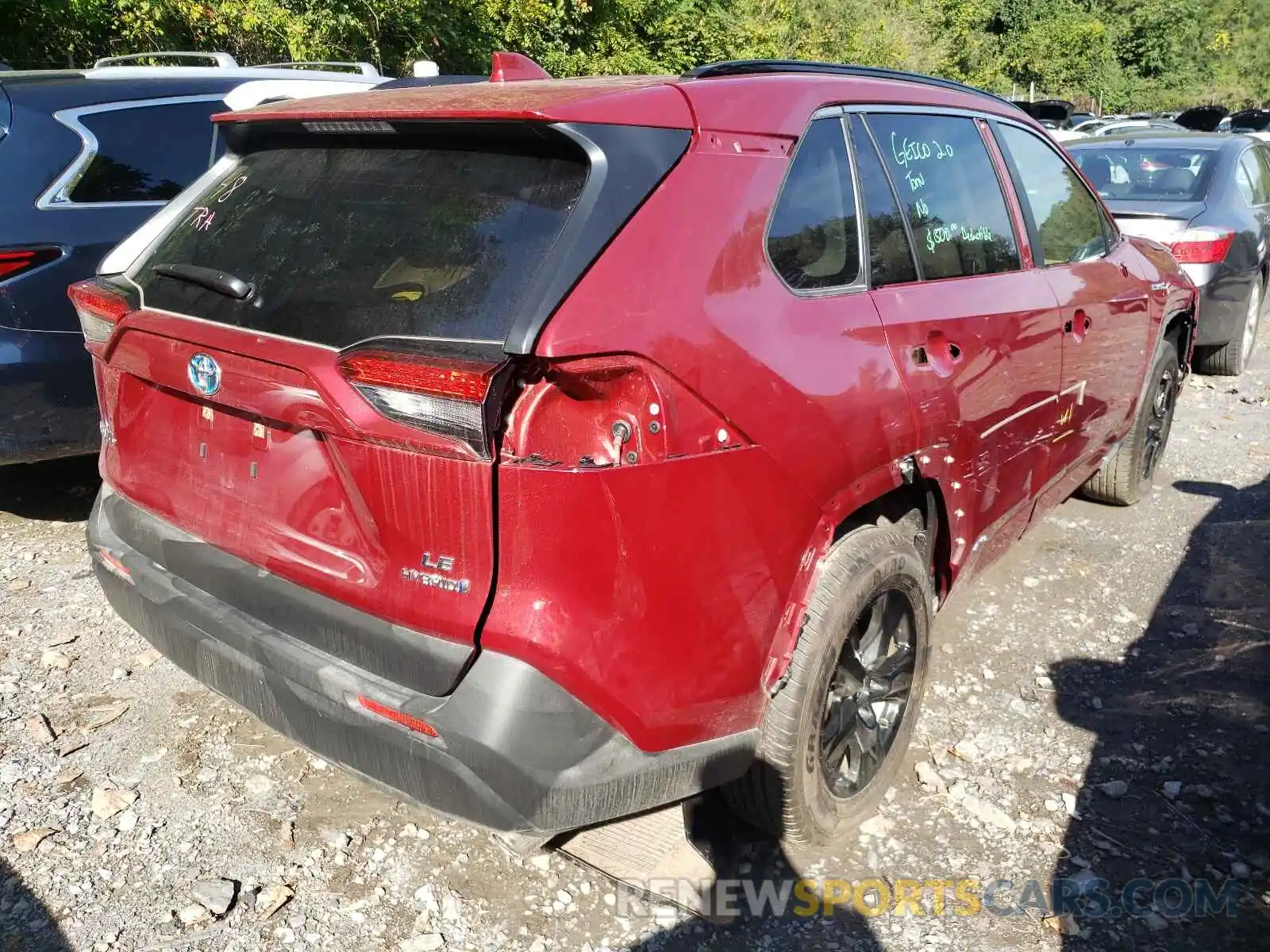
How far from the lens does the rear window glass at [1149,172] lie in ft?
23.3

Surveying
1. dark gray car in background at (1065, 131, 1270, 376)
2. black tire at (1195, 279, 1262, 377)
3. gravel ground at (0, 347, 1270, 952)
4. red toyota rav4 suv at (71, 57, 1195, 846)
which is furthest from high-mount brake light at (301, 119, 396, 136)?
black tire at (1195, 279, 1262, 377)

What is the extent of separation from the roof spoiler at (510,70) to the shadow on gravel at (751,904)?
199 centimetres

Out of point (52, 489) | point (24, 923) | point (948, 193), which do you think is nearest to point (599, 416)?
point (948, 193)

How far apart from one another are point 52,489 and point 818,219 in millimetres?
4145

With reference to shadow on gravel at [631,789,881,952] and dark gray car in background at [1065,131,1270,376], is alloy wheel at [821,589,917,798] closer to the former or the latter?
shadow on gravel at [631,789,881,952]

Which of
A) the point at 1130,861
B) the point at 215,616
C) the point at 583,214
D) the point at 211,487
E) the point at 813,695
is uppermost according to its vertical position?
the point at 583,214

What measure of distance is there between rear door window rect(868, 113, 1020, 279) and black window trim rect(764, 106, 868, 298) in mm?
172

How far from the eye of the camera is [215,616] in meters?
2.31

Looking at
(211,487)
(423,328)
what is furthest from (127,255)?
(423,328)

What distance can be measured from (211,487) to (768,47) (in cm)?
1638

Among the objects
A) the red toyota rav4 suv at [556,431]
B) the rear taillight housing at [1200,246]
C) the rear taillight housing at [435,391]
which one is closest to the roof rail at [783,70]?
the red toyota rav4 suv at [556,431]

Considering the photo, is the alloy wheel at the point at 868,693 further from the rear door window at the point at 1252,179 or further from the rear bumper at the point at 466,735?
the rear door window at the point at 1252,179

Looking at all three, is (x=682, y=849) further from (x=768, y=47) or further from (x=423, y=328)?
(x=768, y=47)

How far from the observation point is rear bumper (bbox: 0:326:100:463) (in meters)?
3.83
